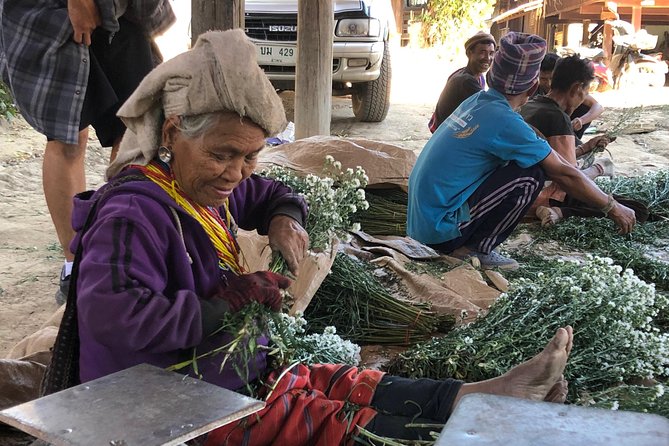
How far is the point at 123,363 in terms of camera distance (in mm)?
1718

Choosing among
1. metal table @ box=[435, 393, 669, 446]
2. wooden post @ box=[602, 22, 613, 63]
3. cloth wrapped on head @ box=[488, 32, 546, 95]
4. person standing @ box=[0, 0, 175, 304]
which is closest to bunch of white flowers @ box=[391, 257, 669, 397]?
cloth wrapped on head @ box=[488, 32, 546, 95]

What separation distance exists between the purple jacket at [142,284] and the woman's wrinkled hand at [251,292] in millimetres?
78

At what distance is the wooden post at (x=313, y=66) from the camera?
5.20 metres

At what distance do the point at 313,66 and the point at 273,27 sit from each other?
3257 mm

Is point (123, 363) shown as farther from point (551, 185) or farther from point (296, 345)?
point (551, 185)

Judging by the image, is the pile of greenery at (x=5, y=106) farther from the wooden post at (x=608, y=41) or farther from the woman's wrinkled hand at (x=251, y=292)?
the wooden post at (x=608, y=41)

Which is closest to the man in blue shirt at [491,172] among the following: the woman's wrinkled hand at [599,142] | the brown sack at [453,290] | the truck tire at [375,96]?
the brown sack at [453,290]

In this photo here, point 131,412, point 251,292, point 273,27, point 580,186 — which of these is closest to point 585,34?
point 273,27

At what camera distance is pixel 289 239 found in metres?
2.24

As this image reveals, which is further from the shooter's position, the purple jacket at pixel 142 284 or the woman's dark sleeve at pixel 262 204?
the woman's dark sleeve at pixel 262 204

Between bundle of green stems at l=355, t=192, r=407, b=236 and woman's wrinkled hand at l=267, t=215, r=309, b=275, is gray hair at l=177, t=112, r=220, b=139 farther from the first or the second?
bundle of green stems at l=355, t=192, r=407, b=236

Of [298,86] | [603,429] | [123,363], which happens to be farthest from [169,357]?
[298,86]

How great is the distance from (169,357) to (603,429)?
1067 mm

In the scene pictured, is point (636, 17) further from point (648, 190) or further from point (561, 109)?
point (561, 109)
